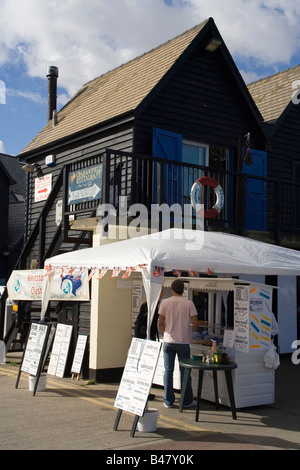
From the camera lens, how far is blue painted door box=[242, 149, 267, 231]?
1272 cm

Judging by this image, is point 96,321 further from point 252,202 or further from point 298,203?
point 298,203

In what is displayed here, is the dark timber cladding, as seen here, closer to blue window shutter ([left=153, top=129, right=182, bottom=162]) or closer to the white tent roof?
blue window shutter ([left=153, top=129, right=182, bottom=162])

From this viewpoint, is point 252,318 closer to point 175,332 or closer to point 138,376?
point 175,332

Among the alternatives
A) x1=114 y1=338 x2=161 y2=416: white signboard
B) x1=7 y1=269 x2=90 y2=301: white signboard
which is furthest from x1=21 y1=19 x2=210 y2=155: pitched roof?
x1=114 y1=338 x2=161 y2=416: white signboard

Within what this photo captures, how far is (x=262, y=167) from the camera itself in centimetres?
1322

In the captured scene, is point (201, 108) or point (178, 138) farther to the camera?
point (201, 108)

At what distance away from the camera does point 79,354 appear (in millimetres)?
9430

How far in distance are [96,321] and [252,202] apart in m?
5.32

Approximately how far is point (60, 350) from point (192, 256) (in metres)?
3.93

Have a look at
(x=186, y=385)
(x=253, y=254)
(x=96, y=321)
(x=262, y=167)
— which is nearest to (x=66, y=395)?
(x=96, y=321)

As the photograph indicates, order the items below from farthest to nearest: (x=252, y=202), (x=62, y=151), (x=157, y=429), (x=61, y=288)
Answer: (x=62, y=151) → (x=252, y=202) → (x=61, y=288) → (x=157, y=429)

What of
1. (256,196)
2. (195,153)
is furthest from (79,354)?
(256,196)

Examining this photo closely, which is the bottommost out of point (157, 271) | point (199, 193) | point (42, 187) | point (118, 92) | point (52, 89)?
point (157, 271)

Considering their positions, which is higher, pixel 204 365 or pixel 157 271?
pixel 157 271
